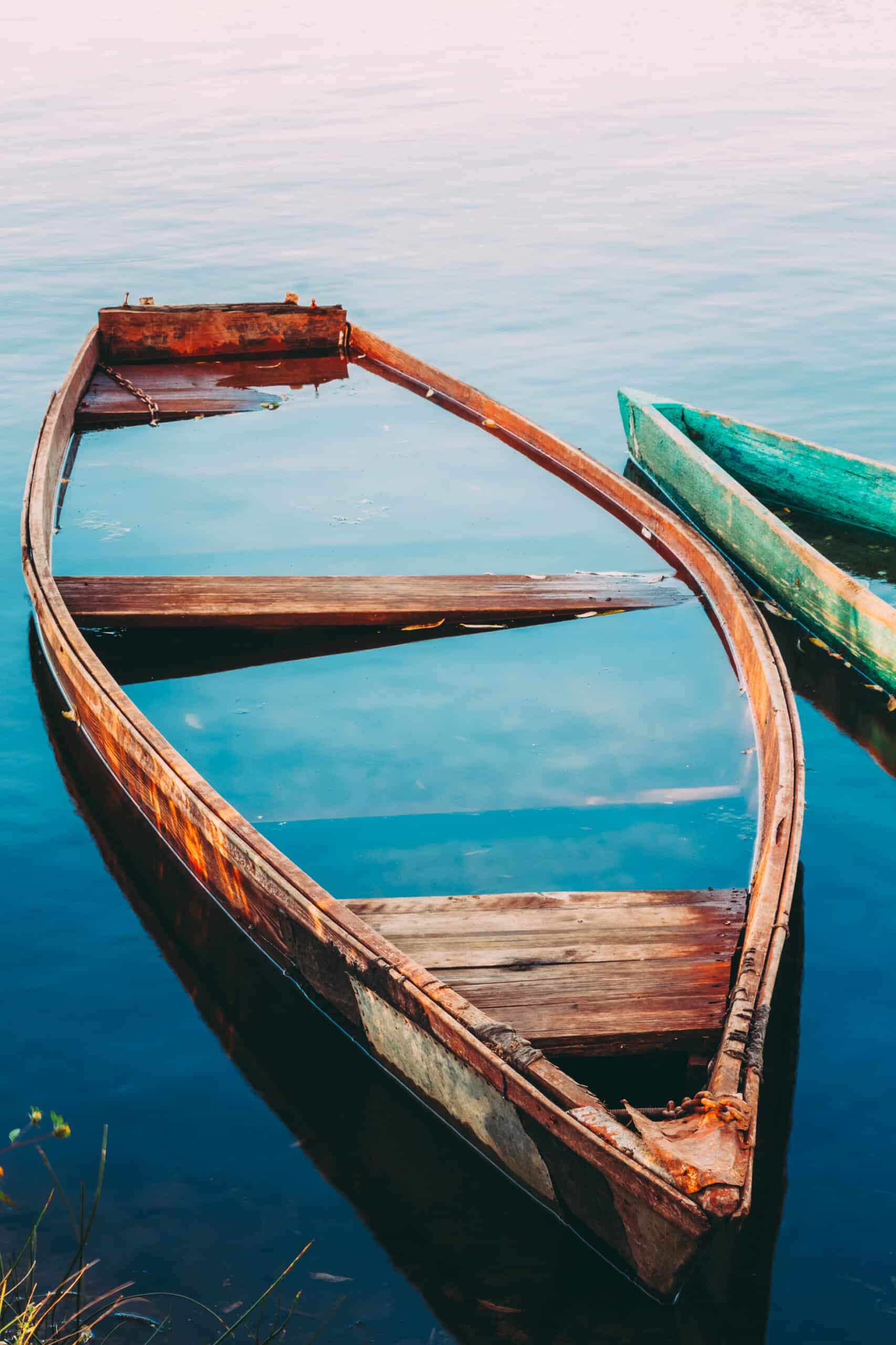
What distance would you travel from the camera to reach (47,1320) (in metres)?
3.86

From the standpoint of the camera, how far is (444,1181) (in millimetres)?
4527

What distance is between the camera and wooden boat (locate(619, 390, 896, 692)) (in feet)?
25.5

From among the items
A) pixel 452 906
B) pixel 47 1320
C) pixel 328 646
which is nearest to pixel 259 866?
pixel 452 906

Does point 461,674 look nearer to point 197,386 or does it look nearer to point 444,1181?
point 444,1181

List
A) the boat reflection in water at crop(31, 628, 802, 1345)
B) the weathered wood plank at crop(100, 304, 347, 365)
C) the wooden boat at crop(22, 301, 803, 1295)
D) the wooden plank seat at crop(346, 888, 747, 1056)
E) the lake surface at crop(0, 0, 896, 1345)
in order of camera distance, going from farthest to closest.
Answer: the weathered wood plank at crop(100, 304, 347, 365)
the wooden plank seat at crop(346, 888, 747, 1056)
the lake surface at crop(0, 0, 896, 1345)
the boat reflection in water at crop(31, 628, 802, 1345)
the wooden boat at crop(22, 301, 803, 1295)

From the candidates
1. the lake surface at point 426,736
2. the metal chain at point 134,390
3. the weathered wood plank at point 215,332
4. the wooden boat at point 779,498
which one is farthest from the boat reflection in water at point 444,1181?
the weathered wood plank at point 215,332

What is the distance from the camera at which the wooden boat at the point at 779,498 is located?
7770mm


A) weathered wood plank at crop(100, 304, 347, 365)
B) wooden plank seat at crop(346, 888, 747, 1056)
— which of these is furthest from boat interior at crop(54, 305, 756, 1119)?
weathered wood plank at crop(100, 304, 347, 365)

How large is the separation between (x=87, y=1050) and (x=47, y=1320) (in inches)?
59.9

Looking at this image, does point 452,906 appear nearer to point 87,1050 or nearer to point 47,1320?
point 87,1050

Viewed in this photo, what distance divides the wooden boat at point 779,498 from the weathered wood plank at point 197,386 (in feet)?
11.4

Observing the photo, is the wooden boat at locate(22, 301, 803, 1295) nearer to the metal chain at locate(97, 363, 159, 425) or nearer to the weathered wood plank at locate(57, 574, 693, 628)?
the weathered wood plank at locate(57, 574, 693, 628)

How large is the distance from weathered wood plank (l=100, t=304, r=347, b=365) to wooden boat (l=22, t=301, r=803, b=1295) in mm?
4135

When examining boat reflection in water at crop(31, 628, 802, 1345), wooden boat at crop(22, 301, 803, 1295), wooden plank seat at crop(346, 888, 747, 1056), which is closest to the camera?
wooden boat at crop(22, 301, 803, 1295)
